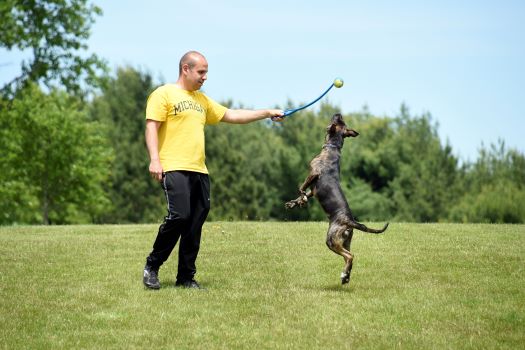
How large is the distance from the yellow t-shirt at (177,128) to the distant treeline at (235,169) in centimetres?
3482

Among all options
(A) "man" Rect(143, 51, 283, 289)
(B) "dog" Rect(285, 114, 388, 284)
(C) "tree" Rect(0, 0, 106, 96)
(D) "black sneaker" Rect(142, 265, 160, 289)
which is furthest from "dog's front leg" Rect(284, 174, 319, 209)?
(C) "tree" Rect(0, 0, 106, 96)

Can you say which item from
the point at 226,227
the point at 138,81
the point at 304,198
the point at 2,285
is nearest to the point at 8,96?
the point at 138,81

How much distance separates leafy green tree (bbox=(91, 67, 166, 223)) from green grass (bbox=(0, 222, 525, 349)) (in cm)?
4249

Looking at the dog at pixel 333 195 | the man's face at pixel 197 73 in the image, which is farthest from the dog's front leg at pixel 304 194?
the man's face at pixel 197 73

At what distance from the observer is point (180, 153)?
28.7 ft

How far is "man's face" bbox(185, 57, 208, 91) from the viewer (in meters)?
8.77

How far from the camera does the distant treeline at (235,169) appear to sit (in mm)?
43250

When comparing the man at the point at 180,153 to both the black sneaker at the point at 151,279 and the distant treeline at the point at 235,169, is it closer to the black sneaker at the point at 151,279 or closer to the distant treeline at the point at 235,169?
the black sneaker at the point at 151,279

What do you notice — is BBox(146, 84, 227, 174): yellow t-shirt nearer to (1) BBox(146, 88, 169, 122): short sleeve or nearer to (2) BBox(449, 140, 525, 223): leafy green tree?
(1) BBox(146, 88, 169, 122): short sleeve

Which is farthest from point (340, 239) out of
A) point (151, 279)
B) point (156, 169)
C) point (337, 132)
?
point (151, 279)

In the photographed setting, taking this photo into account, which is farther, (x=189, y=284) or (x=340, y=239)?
(x=189, y=284)

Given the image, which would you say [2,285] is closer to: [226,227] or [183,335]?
[183,335]

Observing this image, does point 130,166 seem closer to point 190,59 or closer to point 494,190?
point 494,190

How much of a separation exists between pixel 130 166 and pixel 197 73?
48779 mm
